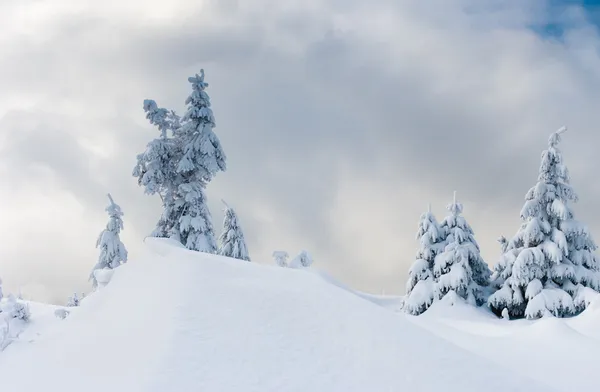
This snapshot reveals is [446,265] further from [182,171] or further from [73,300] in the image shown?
[73,300]

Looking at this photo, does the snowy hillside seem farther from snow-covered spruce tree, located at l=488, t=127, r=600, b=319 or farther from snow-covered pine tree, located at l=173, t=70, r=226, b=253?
snow-covered pine tree, located at l=173, t=70, r=226, b=253

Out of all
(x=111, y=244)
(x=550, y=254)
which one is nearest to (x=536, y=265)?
(x=550, y=254)

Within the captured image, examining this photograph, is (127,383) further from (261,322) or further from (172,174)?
(172,174)

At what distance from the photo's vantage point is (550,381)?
888 cm

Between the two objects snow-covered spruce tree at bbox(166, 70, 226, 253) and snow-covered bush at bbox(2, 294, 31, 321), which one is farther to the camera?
snow-covered spruce tree at bbox(166, 70, 226, 253)

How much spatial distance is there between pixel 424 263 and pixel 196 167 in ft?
39.8

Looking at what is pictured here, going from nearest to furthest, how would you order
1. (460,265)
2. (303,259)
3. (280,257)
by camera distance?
(460,265) < (303,259) < (280,257)

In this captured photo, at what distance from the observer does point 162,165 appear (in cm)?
2420

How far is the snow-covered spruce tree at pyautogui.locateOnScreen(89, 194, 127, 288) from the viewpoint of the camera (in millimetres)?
25344

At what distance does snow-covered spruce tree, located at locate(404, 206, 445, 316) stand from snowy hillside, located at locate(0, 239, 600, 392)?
12.5 m

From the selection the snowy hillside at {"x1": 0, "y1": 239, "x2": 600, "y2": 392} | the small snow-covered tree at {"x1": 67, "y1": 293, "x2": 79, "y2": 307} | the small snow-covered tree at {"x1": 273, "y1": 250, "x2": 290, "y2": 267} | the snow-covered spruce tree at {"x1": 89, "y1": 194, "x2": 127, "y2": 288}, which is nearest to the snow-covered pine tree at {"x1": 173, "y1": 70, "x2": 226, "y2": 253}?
the snow-covered spruce tree at {"x1": 89, "y1": 194, "x2": 127, "y2": 288}

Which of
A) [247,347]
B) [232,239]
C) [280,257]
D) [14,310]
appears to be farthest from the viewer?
[232,239]

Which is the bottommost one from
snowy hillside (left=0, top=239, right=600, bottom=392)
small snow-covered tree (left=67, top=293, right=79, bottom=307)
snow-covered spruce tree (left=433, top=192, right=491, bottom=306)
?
small snow-covered tree (left=67, top=293, right=79, bottom=307)

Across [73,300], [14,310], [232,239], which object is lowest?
[73,300]
